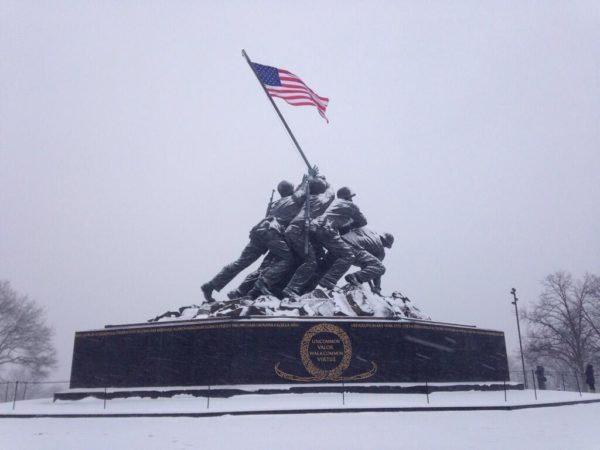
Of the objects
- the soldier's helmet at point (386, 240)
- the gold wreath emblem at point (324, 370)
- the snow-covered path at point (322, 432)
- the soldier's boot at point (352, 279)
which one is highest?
the soldier's helmet at point (386, 240)

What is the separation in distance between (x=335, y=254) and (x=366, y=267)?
137 cm

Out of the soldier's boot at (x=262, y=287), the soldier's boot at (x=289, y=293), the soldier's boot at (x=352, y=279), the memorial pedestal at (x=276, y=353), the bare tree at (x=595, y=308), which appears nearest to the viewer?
the memorial pedestal at (x=276, y=353)

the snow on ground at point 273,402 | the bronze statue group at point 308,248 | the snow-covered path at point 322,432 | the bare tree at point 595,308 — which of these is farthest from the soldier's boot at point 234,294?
the bare tree at point 595,308

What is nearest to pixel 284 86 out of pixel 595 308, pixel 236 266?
pixel 236 266

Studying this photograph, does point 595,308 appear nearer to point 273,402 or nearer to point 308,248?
point 308,248

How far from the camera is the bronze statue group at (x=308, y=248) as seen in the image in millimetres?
18656

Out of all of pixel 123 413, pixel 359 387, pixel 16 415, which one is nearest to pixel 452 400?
pixel 359 387

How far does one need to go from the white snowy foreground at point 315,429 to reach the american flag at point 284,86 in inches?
398

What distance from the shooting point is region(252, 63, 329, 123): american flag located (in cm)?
1814

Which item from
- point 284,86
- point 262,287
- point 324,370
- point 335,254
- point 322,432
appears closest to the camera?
point 322,432

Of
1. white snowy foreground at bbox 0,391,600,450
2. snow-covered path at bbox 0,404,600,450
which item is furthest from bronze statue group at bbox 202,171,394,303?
snow-covered path at bbox 0,404,600,450

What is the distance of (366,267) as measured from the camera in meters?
19.4

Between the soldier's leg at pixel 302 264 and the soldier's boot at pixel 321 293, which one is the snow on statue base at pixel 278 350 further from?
the soldier's leg at pixel 302 264

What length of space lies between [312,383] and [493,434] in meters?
6.96
